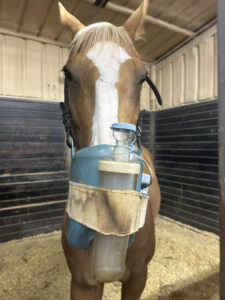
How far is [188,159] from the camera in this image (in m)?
3.00

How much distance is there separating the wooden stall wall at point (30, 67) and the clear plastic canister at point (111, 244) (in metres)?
2.59

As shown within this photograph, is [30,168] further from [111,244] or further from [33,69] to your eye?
[111,244]

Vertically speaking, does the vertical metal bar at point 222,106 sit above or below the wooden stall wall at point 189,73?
below

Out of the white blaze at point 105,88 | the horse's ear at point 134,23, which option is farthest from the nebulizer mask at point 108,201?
the horse's ear at point 134,23

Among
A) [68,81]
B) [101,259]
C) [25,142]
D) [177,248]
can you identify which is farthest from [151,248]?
[25,142]

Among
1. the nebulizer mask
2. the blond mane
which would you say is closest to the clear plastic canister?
the nebulizer mask

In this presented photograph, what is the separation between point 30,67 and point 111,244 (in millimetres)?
2800

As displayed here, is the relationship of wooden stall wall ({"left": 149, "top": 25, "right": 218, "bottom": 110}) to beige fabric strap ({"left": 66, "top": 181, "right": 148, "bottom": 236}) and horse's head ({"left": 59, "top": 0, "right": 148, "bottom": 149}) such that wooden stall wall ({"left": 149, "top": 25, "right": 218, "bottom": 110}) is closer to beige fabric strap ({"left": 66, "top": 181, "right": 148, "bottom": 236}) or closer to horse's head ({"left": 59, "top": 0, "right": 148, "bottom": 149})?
horse's head ({"left": 59, "top": 0, "right": 148, "bottom": 149})

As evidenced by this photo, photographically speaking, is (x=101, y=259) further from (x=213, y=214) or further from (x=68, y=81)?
(x=213, y=214)

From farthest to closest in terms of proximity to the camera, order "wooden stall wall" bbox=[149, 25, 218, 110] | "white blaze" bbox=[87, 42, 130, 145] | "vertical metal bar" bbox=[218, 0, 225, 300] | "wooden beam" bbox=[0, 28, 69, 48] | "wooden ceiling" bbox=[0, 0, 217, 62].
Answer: "wooden stall wall" bbox=[149, 25, 218, 110] → "wooden beam" bbox=[0, 28, 69, 48] → "wooden ceiling" bbox=[0, 0, 217, 62] → "white blaze" bbox=[87, 42, 130, 145] → "vertical metal bar" bbox=[218, 0, 225, 300]

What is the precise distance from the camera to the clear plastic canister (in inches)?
20.6

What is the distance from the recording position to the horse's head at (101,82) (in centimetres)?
73

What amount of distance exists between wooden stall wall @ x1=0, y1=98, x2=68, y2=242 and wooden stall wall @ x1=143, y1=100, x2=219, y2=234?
166 cm

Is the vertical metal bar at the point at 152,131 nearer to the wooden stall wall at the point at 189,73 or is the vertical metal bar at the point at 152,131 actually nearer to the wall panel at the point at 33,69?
the wooden stall wall at the point at 189,73
